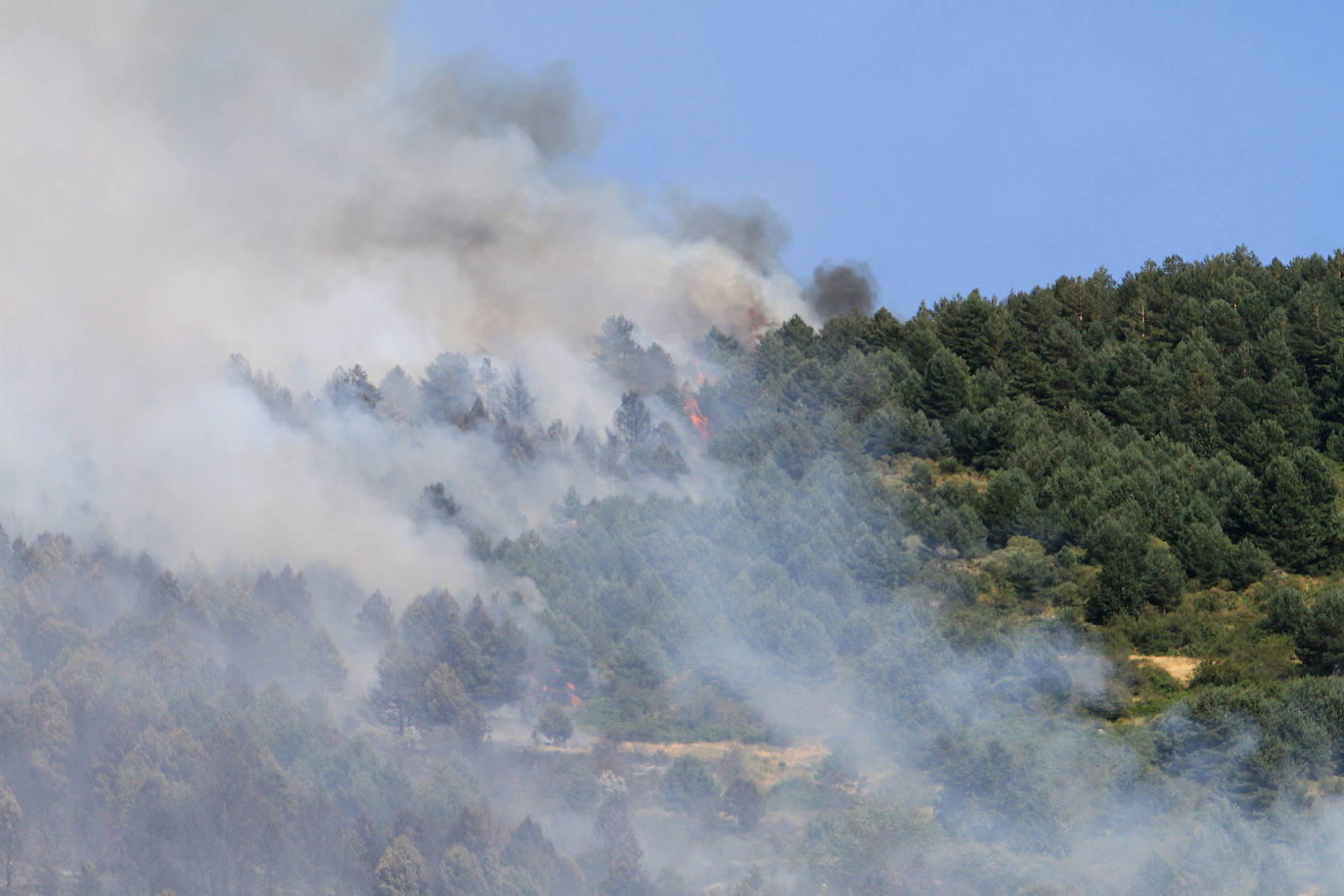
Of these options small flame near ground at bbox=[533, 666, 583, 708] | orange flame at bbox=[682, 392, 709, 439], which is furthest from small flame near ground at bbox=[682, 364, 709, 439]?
small flame near ground at bbox=[533, 666, 583, 708]

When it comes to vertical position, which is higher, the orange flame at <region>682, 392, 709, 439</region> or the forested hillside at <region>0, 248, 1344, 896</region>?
the orange flame at <region>682, 392, 709, 439</region>

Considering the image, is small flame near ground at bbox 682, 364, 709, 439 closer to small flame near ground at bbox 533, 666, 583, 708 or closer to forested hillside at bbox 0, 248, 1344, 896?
forested hillside at bbox 0, 248, 1344, 896

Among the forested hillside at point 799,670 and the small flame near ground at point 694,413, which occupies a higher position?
the small flame near ground at point 694,413

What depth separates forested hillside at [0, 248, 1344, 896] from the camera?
56.6m

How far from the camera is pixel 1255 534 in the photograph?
241 ft

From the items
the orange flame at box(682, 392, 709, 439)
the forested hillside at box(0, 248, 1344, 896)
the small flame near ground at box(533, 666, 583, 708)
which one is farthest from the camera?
the orange flame at box(682, 392, 709, 439)

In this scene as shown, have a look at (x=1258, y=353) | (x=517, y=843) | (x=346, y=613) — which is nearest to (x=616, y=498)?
(x=346, y=613)

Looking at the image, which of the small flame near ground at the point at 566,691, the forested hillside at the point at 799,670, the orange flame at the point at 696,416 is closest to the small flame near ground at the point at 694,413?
the orange flame at the point at 696,416

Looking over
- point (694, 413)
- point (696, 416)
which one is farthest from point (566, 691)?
point (694, 413)

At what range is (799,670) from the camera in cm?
7012

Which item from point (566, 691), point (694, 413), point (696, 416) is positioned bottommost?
point (566, 691)

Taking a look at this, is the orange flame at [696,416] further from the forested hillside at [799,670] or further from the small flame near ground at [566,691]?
the small flame near ground at [566,691]

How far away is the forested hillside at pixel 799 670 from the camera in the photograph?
56.6 metres

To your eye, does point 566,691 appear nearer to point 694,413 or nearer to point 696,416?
point 696,416
